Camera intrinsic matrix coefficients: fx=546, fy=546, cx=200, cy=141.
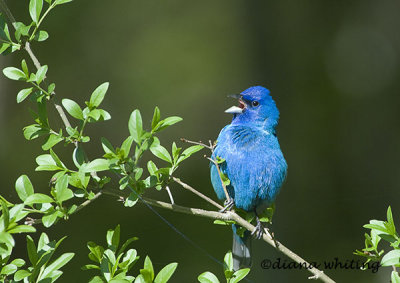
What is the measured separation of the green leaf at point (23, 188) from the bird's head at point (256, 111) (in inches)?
54.1

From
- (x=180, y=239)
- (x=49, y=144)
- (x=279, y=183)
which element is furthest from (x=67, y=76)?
(x=49, y=144)

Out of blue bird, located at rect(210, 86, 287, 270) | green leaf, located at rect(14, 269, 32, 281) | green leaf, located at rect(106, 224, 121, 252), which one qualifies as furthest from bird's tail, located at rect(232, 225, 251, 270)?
A: green leaf, located at rect(14, 269, 32, 281)

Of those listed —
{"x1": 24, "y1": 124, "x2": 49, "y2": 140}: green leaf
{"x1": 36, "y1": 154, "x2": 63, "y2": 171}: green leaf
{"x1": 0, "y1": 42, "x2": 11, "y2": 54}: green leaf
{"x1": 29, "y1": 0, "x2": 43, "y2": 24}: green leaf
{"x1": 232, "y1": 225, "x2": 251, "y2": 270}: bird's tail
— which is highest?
{"x1": 29, "y1": 0, "x2": 43, "y2": 24}: green leaf

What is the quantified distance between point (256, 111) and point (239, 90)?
419cm

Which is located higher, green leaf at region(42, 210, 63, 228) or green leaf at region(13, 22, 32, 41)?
green leaf at region(13, 22, 32, 41)

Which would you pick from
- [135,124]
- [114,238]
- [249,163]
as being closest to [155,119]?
[135,124]

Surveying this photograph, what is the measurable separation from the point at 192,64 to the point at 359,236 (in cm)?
333

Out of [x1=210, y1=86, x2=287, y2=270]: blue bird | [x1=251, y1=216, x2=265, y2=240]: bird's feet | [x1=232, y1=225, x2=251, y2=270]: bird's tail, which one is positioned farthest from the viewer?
[x1=232, y1=225, x2=251, y2=270]: bird's tail

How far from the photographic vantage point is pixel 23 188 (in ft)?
5.37

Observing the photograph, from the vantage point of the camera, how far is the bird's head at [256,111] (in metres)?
2.83

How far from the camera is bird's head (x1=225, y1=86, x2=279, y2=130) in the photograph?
2832 millimetres

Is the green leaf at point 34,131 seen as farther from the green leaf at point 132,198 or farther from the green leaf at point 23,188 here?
the green leaf at point 132,198

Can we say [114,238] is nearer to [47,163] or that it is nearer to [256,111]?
[47,163]

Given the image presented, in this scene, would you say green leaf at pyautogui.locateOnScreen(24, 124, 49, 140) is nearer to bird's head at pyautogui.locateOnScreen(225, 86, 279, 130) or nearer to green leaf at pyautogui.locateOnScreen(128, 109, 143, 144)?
green leaf at pyautogui.locateOnScreen(128, 109, 143, 144)
